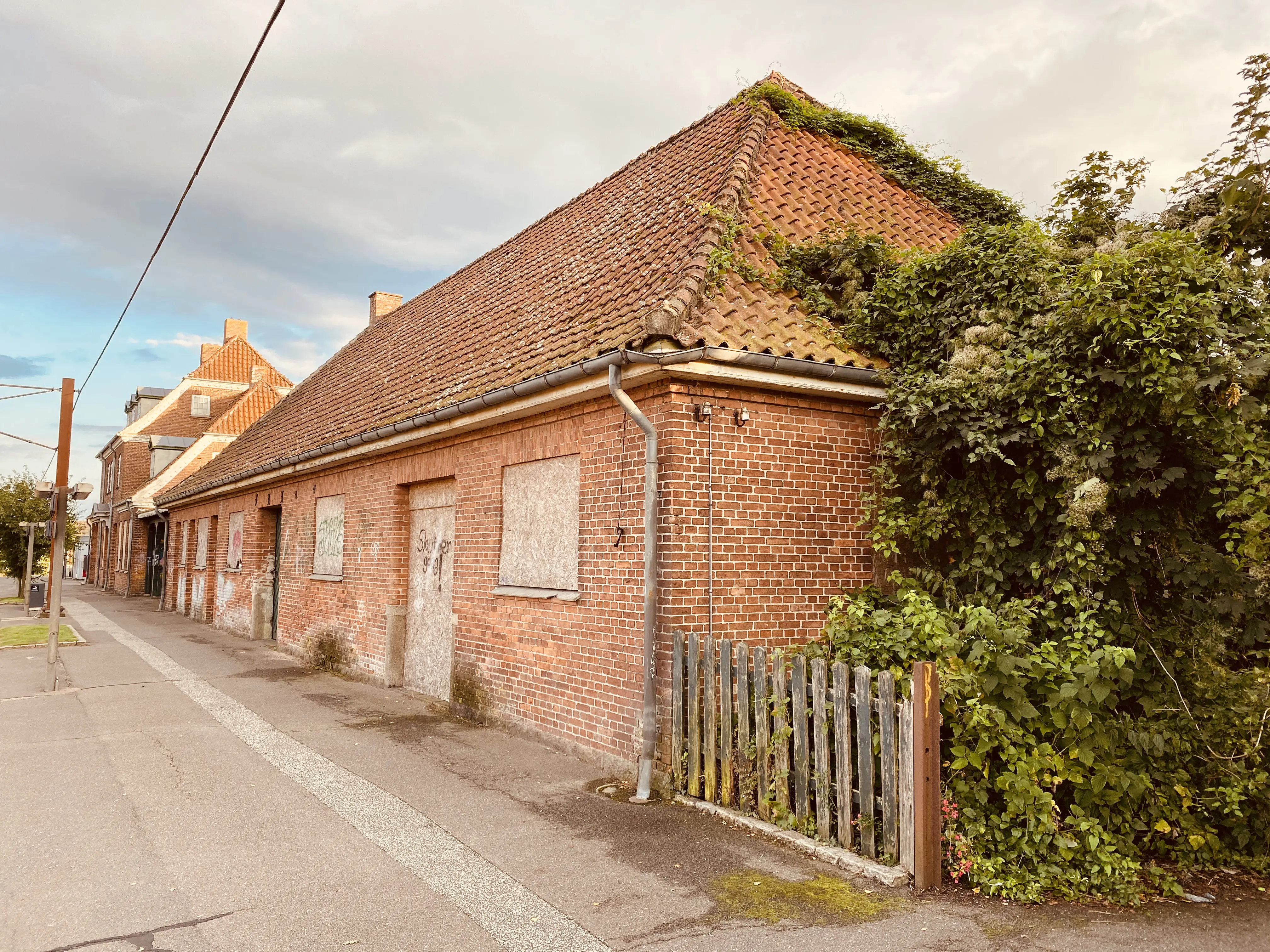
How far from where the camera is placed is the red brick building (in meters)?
6.40

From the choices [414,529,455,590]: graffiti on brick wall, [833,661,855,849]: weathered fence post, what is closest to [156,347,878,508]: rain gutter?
[414,529,455,590]: graffiti on brick wall

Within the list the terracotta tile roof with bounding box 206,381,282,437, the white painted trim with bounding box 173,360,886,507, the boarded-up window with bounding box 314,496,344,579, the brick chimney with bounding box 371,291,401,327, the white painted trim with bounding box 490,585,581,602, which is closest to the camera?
the white painted trim with bounding box 173,360,886,507

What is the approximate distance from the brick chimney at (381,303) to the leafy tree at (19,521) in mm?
17143

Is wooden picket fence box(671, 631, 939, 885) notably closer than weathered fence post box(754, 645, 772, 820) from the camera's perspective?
Yes

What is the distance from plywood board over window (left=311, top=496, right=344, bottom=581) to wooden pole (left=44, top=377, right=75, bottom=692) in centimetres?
332

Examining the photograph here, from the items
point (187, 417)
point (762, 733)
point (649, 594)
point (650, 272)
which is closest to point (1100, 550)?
point (762, 733)

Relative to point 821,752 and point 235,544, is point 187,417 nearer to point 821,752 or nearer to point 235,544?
point 235,544

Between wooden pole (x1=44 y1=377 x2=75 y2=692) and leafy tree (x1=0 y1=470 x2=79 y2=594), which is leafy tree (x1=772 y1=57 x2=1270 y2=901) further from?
leafy tree (x1=0 y1=470 x2=79 y2=594)

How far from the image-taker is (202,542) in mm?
21469

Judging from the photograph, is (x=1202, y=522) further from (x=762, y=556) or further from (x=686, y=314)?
(x=686, y=314)

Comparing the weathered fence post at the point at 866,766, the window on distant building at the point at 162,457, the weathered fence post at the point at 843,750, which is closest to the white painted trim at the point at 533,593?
the weathered fence post at the point at 843,750

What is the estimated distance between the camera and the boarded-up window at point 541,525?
7477 millimetres

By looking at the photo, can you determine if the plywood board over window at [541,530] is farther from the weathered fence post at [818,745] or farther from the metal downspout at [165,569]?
the metal downspout at [165,569]

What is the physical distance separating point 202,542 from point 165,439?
55.1ft
